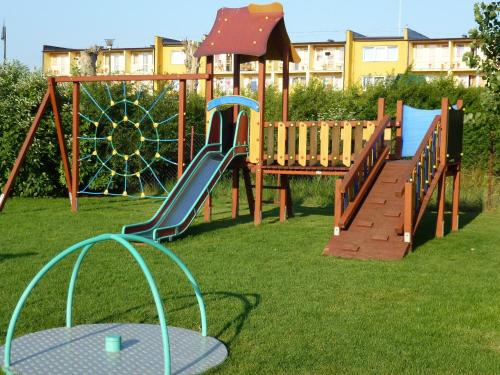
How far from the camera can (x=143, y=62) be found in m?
62.2

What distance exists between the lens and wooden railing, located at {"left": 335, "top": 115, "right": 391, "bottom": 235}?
31.2 feet

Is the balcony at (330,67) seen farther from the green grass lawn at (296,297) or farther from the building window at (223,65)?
the green grass lawn at (296,297)

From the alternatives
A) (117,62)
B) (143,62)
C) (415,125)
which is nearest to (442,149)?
(415,125)

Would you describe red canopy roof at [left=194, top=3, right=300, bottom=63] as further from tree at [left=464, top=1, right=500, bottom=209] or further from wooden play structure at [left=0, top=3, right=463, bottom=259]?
tree at [left=464, top=1, right=500, bottom=209]

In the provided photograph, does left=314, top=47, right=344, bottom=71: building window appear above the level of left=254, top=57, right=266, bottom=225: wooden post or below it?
above

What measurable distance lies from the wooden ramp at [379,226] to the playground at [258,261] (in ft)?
0.09

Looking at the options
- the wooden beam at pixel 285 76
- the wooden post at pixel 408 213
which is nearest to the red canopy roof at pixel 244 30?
the wooden beam at pixel 285 76

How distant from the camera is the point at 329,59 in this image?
189ft

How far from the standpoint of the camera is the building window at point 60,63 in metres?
65.6

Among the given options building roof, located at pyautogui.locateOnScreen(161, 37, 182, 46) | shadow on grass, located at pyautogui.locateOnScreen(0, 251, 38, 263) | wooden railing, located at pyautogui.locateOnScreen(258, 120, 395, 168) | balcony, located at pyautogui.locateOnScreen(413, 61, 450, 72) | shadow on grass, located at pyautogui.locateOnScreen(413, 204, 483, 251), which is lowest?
shadow on grass, located at pyautogui.locateOnScreen(413, 204, 483, 251)

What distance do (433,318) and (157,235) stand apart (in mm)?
4502

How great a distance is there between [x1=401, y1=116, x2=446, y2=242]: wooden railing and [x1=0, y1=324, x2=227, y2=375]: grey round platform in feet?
15.2

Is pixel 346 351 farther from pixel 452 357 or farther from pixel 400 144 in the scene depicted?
pixel 400 144


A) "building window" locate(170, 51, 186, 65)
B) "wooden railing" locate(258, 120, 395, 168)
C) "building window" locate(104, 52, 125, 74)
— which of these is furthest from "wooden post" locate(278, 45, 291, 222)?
"building window" locate(104, 52, 125, 74)
